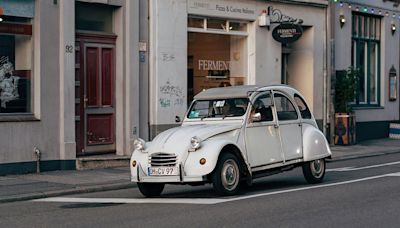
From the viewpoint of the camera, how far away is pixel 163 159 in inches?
519

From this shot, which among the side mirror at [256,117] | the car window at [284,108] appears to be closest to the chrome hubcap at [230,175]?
the side mirror at [256,117]

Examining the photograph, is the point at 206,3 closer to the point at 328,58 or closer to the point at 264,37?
the point at 264,37

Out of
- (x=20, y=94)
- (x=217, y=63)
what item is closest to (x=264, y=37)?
(x=217, y=63)

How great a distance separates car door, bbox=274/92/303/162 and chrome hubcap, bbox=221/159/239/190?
5.31ft

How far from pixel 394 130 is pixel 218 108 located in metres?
16.9

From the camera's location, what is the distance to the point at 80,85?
19078 millimetres

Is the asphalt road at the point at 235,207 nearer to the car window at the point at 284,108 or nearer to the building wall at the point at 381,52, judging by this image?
the car window at the point at 284,108

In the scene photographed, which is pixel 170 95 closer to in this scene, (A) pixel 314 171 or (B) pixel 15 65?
(B) pixel 15 65

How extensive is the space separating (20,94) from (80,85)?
171cm

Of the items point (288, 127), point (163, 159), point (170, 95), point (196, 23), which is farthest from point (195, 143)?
point (196, 23)

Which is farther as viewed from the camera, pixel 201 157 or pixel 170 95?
pixel 170 95

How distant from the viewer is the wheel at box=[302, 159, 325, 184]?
1528 centimetres

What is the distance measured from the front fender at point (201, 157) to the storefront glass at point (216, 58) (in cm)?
904

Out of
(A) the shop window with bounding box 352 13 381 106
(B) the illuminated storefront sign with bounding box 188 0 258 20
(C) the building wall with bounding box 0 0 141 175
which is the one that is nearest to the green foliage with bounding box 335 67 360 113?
(A) the shop window with bounding box 352 13 381 106
